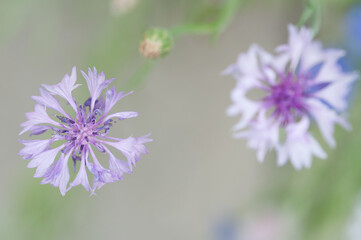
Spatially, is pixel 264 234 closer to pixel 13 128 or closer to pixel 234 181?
pixel 234 181

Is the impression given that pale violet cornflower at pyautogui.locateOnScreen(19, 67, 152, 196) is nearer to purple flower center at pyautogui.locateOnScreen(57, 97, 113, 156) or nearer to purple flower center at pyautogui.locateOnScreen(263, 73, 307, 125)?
purple flower center at pyautogui.locateOnScreen(57, 97, 113, 156)

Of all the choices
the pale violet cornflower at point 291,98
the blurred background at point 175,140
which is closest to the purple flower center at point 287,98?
the pale violet cornflower at point 291,98

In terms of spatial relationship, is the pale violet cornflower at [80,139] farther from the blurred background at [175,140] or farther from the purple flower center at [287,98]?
the blurred background at [175,140]

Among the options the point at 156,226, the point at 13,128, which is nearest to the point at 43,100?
the point at 13,128

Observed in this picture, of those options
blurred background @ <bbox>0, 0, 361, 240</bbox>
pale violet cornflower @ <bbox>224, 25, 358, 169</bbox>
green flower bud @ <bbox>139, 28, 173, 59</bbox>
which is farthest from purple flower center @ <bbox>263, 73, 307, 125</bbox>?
blurred background @ <bbox>0, 0, 361, 240</bbox>

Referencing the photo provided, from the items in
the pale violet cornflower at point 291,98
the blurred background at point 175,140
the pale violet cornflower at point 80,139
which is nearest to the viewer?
the pale violet cornflower at point 80,139
